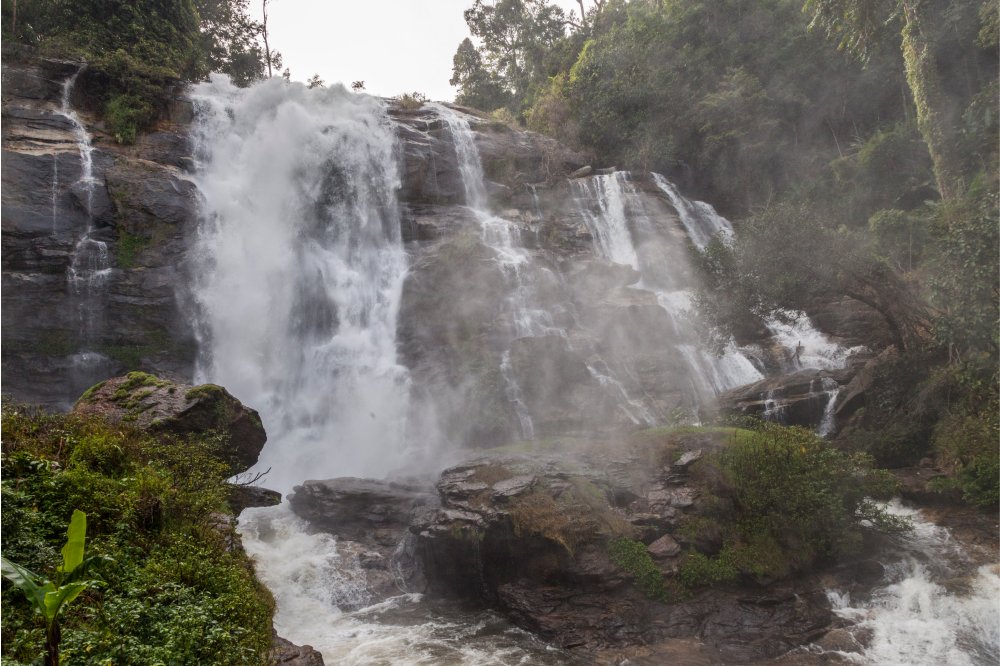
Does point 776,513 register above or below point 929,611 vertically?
above

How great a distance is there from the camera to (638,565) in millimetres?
9977

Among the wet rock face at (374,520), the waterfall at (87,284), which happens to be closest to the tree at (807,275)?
the wet rock face at (374,520)

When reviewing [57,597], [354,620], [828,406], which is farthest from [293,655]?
[828,406]

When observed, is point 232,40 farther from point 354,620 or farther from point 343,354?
point 354,620

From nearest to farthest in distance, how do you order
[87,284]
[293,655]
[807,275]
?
[293,655]
[807,275]
[87,284]

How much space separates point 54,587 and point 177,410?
6716mm

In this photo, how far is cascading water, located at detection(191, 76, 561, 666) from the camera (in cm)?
1143

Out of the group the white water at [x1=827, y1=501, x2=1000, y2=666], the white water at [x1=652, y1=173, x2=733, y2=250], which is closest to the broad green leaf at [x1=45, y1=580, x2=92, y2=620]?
the white water at [x1=827, y1=501, x2=1000, y2=666]

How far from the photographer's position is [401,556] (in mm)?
Answer: 12430

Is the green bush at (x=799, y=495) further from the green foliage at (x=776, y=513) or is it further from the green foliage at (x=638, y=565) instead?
the green foliage at (x=638, y=565)

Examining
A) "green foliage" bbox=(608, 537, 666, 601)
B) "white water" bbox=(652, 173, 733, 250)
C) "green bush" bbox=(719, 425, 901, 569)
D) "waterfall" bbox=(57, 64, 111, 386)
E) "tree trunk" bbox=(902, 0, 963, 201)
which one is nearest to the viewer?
"green foliage" bbox=(608, 537, 666, 601)

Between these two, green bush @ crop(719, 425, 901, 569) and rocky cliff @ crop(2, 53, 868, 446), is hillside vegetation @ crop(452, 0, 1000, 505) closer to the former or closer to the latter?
rocky cliff @ crop(2, 53, 868, 446)

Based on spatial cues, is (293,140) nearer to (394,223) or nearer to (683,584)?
(394,223)

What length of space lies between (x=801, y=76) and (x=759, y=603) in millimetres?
30104
